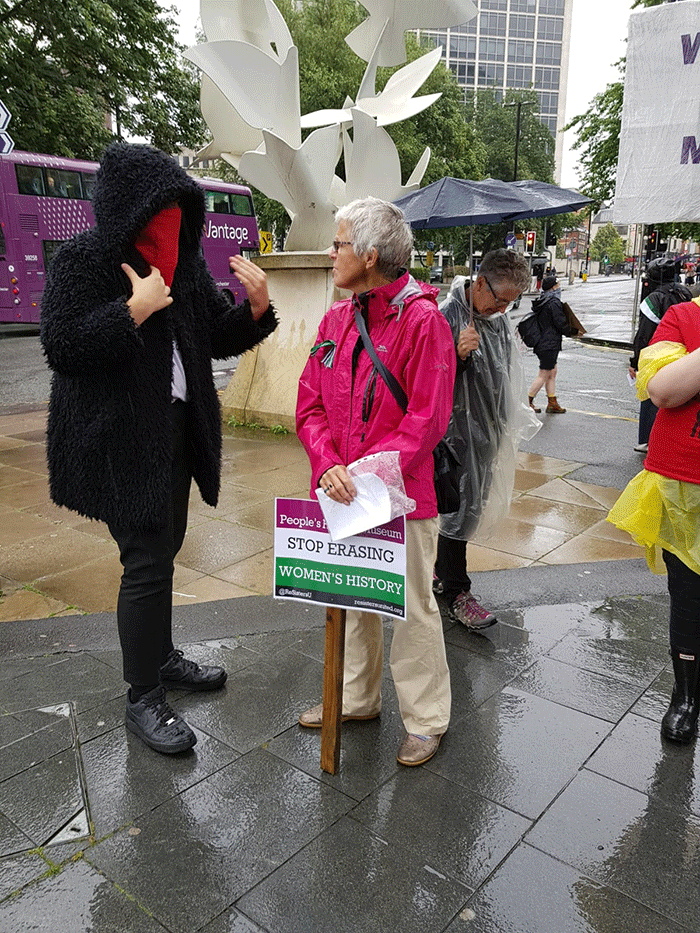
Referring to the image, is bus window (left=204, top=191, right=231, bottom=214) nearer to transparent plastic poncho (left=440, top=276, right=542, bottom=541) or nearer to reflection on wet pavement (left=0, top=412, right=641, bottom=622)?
reflection on wet pavement (left=0, top=412, right=641, bottom=622)

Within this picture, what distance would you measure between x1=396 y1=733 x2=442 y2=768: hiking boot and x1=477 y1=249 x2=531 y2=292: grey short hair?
77.7 inches

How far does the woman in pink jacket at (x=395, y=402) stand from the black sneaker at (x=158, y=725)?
2.51 feet

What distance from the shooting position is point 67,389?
8.29ft

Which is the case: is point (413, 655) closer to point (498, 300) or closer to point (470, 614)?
point (470, 614)

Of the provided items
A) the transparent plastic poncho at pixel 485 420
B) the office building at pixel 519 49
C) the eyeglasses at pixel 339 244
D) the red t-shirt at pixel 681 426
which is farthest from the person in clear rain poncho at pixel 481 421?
the office building at pixel 519 49

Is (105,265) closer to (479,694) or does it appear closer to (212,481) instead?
(212,481)

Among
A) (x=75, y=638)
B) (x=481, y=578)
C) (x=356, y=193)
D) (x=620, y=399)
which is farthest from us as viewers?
(x=620, y=399)

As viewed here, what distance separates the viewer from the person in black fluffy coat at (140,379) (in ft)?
7.82

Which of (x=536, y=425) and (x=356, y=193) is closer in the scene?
(x=536, y=425)

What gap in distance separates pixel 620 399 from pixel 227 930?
10597 mm

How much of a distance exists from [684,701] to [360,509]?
1.54m

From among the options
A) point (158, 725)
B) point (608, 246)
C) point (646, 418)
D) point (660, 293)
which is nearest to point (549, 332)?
point (646, 418)

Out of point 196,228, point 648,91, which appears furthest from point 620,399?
point 196,228

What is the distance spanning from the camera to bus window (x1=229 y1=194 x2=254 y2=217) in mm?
23656
